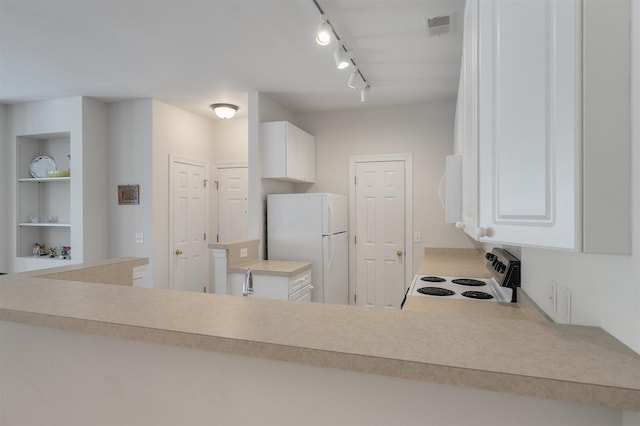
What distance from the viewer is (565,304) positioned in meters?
1.04

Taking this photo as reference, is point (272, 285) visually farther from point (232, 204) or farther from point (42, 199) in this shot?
point (42, 199)

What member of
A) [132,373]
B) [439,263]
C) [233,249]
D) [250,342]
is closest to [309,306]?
[250,342]

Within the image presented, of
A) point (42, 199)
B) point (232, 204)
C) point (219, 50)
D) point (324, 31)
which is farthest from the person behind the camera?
point (232, 204)

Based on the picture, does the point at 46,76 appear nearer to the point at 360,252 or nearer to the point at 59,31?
the point at 59,31

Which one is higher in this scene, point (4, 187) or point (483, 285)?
point (4, 187)

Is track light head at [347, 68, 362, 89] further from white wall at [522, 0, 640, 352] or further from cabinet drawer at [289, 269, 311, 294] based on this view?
white wall at [522, 0, 640, 352]

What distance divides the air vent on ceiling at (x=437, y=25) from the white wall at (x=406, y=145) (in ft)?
5.70

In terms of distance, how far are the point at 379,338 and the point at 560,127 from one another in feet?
1.81

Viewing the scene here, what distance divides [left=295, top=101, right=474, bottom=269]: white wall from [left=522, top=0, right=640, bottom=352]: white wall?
116 inches

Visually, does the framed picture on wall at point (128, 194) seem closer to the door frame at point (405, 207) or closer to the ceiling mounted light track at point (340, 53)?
the door frame at point (405, 207)

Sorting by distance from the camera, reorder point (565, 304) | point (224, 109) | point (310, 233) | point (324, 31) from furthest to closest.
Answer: point (224, 109)
point (310, 233)
point (324, 31)
point (565, 304)

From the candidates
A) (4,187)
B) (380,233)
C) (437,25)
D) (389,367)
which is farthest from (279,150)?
(4,187)

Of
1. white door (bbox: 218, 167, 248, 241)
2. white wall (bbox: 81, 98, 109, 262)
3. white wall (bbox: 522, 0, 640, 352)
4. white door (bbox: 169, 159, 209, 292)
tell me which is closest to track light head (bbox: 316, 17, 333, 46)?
white wall (bbox: 522, 0, 640, 352)

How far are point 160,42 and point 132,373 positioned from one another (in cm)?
248
